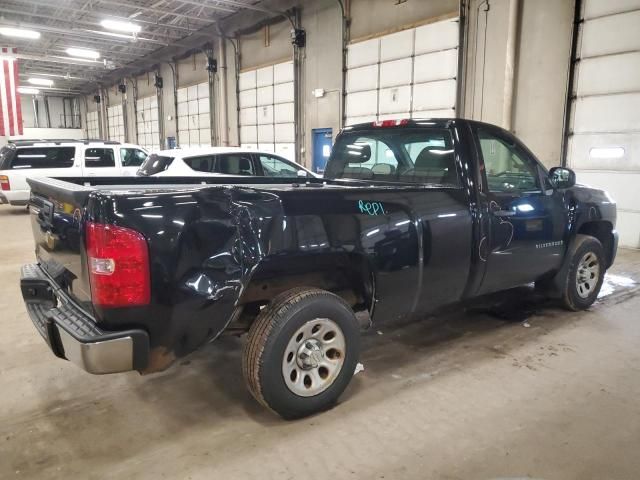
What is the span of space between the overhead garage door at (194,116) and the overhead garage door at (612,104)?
44.9 ft

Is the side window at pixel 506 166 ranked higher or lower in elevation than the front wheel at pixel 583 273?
higher

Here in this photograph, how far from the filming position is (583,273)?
15.3 feet

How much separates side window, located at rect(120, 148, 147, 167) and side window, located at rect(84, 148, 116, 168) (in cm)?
30

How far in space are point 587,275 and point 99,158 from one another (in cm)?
1142

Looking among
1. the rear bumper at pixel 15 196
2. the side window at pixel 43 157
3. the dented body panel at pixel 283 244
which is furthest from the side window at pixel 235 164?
the rear bumper at pixel 15 196

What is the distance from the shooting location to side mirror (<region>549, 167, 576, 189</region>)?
13.5 feet

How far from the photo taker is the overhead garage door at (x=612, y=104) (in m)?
8.05

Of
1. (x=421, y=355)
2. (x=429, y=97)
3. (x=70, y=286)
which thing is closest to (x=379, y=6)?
(x=429, y=97)

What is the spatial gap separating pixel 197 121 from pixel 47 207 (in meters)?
17.7

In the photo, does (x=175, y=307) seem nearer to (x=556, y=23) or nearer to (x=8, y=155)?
(x=556, y=23)

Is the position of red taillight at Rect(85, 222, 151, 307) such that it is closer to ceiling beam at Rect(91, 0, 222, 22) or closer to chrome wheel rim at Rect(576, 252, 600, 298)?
chrome wheel rim at Rect(576, 252, 600, 298)

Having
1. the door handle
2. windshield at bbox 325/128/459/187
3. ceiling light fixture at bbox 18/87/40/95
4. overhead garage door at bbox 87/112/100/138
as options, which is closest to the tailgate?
windshield at bbox 325/128/459/187

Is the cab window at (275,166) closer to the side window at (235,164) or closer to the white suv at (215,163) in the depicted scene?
the white suv at (215,163)

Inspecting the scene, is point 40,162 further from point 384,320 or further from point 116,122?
point 116,122
